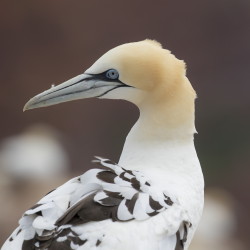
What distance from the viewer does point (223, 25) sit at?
14.3 metres

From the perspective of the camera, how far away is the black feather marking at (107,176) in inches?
189

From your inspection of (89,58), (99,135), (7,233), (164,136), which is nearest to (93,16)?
(89,58)

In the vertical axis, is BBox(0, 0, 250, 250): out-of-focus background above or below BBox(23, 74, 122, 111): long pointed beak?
below

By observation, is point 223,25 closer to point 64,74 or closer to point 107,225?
point 64,74

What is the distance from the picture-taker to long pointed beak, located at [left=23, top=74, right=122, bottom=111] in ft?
16.8

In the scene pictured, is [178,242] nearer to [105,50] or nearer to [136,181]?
[136,181]

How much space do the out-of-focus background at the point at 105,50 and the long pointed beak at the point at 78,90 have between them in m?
8.44

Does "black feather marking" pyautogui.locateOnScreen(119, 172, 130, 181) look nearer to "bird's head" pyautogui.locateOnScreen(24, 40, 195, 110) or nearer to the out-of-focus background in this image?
"bird's head" pyautogui.locateOnScreen(24, 40, 195, 110)

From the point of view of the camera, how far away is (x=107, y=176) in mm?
4828

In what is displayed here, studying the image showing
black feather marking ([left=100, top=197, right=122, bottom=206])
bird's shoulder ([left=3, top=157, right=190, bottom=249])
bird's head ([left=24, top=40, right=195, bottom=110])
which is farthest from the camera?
bird's head ([left=24, top=40, right=195, bottom=110])

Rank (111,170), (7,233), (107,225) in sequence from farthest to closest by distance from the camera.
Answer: (7,233)
(111,170)
(107,225)

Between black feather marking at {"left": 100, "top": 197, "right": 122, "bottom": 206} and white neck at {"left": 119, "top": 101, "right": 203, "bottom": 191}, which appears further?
white neck at {"left": 119, "top": 101, "right": 203, "bottom": 191}

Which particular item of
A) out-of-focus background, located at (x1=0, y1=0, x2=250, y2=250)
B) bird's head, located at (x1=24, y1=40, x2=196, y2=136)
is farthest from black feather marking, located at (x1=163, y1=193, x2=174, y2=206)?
out-of-focus background, located at (x1=0, y1=0, x2=250, y2=250)

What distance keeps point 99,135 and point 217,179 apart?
1909mm
